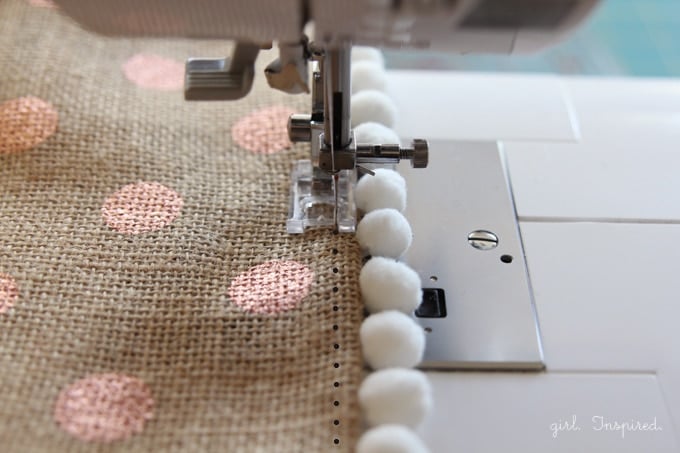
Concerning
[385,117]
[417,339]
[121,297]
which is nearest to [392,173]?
[385,117]

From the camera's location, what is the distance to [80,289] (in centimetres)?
75

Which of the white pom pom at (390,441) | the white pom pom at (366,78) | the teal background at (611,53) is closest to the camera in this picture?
the white pom pom at (390,441)

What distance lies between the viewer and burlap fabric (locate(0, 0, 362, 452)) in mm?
662

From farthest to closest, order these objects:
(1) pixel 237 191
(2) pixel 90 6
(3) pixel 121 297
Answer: (1) pixel 237 191
(3) pixel 121 297
(2) pixel 90 6

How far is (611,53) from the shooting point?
5.51 ft

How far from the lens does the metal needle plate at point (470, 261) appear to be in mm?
729

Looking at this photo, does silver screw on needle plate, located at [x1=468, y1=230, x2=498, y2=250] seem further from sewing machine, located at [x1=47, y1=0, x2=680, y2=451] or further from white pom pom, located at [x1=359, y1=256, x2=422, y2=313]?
white pom pom, located at [x1=359, y1=256, x2=422, y2=313]

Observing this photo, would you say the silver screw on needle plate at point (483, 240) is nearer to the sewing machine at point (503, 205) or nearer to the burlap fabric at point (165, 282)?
the sewing machine at point (503, 205)

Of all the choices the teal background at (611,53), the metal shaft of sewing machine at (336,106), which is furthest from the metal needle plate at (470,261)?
the teal background at (611,53)

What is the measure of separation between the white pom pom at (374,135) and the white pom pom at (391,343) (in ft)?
0.82

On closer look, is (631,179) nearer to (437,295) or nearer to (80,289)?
(437,295)

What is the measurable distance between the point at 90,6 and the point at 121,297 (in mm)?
280

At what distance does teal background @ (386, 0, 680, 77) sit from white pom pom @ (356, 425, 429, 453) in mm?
1062

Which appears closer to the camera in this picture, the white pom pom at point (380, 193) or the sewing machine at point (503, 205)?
the sewing machine at point (503, 205)
